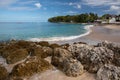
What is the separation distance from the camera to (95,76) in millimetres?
5535

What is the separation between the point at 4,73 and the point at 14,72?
50 centimetres

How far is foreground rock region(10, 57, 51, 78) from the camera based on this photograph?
19.0 ft

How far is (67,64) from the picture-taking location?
19.2 ft

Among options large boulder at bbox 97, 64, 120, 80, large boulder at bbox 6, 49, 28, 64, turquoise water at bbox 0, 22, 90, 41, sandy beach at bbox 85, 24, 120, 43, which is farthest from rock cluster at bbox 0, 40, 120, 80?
turquoise water at bbox 0, 22, 90, 41

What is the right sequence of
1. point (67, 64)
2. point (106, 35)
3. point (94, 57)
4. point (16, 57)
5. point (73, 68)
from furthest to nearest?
point (106, 35) → point (16, 57) → point (94, 57) → point (67, 64) → point (73, 68)

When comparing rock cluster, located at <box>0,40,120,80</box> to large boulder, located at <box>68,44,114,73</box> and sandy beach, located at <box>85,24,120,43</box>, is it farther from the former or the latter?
sandy beach, located at <box>85,24,120,43</box>

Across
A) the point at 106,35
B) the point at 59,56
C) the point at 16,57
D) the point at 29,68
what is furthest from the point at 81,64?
the point at 106,35

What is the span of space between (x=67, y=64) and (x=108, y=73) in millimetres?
1418

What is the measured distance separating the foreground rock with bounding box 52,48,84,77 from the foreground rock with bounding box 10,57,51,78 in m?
0.44

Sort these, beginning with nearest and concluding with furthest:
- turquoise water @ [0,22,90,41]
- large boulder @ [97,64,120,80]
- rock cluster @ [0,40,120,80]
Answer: large boulder @ [97,64,120,80] → rock cluster @ [0,40,120,80] → turquoise water @ [0,22,90,41]

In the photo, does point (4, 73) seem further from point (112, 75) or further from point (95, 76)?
point (112, 75)

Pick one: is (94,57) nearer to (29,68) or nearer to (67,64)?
(67,64)

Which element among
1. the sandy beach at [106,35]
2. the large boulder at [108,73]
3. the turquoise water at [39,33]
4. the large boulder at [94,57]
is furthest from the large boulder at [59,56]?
the turquoise water at [39,33]

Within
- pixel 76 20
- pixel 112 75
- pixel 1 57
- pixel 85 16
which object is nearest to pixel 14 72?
pixel 112 75
